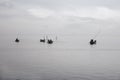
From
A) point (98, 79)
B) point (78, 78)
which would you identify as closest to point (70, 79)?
point (78, 78)

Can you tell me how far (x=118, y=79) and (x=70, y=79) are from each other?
28.9ft

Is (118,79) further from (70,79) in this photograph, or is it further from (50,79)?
(50,79)

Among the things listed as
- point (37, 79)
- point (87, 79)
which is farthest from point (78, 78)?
point (37, 79)

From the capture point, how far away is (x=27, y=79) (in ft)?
126

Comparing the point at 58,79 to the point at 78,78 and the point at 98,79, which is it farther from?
the point at 98,79

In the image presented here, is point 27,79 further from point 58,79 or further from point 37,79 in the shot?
point 58,79

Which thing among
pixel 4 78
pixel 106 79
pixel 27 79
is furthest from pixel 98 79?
pixel 4 78

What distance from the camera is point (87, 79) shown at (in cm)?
3994

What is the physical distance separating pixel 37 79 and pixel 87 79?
30.2 ft

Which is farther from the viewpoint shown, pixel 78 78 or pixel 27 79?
pixel 78 78

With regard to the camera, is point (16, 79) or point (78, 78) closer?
point (16, 79)

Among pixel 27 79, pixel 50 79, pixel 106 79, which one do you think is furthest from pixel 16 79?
pixel 106 79

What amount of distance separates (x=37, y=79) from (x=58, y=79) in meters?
3.80

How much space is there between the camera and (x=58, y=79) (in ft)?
129
